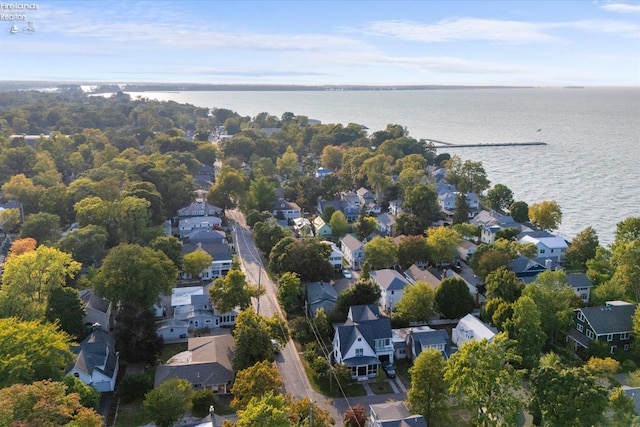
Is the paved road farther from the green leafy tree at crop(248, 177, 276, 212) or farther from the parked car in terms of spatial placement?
the parked car

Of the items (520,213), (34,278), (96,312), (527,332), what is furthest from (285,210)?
(527,332)

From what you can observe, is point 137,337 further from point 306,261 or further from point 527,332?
point 527,332

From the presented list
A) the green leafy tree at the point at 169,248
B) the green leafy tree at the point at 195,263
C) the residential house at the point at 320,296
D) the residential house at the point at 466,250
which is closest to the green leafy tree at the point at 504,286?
the residential house at the point at 320,296

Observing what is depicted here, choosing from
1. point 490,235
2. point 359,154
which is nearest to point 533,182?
point 359,154

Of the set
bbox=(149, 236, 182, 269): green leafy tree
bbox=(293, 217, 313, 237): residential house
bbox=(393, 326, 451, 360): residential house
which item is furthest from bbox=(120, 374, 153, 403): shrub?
bbox=(293, 217, 313, 237): residential house

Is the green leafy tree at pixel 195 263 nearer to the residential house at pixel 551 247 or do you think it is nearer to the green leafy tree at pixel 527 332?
the green leafy tree at pixel 527 332
